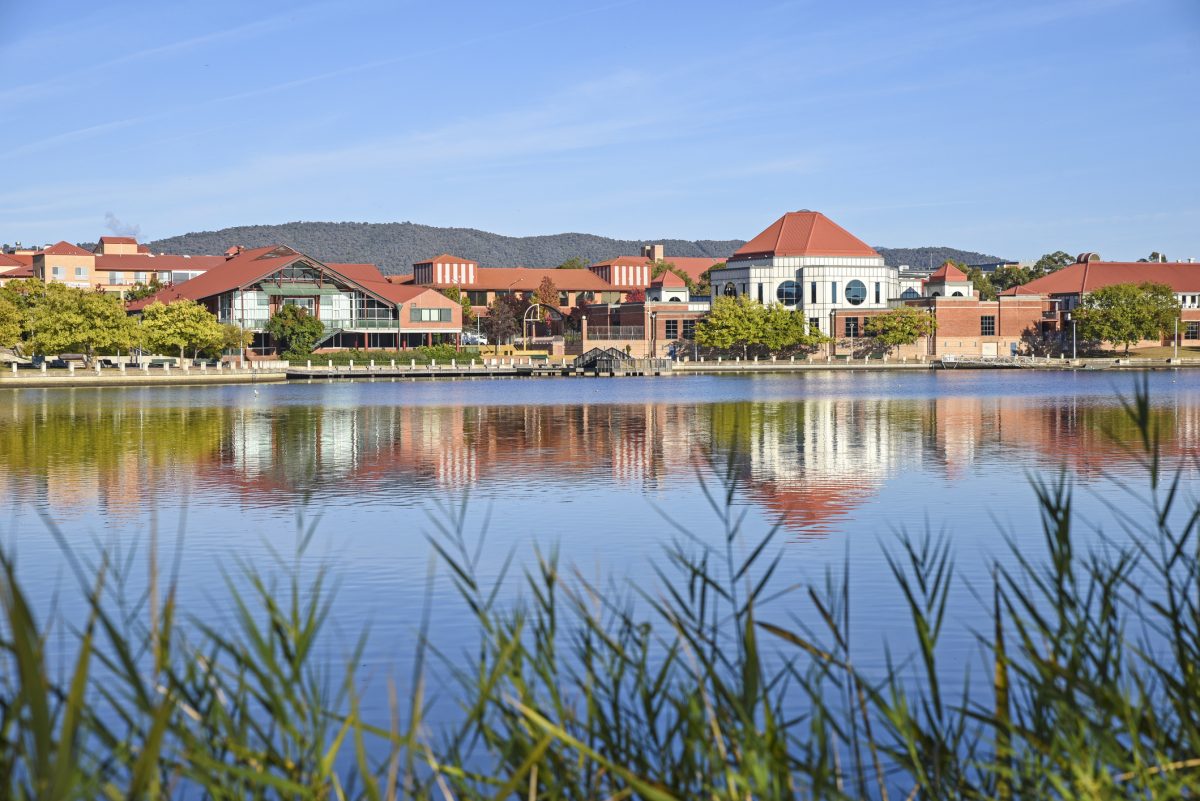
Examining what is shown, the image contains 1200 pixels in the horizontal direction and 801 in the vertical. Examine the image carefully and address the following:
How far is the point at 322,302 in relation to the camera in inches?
3622

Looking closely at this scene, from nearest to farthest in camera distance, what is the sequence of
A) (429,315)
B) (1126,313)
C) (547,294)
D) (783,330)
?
(429,315)
(783,330)
(1126,313)
(547,294)

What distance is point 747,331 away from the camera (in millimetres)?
97812

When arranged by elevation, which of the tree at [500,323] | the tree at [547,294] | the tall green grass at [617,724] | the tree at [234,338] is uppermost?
the tree at [547,294]

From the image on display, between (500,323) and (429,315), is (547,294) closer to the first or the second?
(500,323)

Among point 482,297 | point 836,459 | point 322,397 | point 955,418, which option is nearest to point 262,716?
point 836,459

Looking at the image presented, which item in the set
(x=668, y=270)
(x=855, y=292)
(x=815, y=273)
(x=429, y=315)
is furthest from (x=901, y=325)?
(x=668, y=270)

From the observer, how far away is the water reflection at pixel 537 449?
69.3 ft

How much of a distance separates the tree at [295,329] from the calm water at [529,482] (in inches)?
1512

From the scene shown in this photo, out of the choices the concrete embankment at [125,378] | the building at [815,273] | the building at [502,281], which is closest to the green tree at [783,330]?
the building at [815,273]

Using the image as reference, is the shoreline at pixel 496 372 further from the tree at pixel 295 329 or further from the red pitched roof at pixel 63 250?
the red pitched roof at pixel 63 250

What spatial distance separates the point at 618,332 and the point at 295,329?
27493 mm

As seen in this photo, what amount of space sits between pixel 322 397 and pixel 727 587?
1865 inches

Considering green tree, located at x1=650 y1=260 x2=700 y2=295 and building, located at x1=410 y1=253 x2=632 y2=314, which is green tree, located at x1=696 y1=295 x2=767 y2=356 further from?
green tree, located at x1=650 y1=260 x2=700 y2=295

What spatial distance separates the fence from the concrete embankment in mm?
32079
